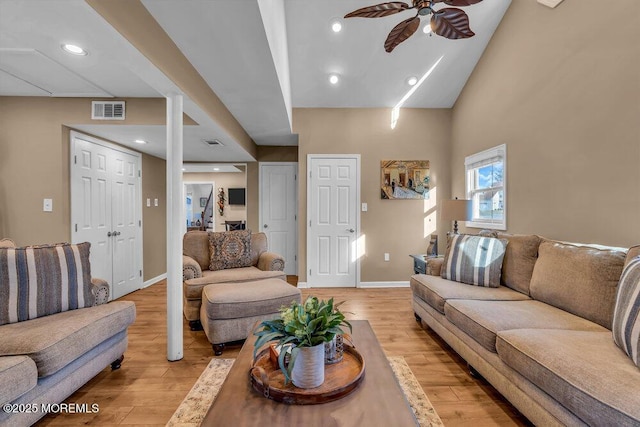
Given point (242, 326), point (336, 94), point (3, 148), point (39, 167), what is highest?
point (336, 94)

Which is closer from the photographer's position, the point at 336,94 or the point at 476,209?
the point at 476,209

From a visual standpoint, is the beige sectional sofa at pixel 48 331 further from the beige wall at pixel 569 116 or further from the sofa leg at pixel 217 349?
the beige wall at pixel 569 116

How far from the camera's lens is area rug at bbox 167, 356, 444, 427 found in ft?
5.46

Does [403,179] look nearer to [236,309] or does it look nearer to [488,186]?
[488,186]

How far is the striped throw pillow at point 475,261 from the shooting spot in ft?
8.59

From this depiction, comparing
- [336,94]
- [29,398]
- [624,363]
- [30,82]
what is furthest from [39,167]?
[624,363]

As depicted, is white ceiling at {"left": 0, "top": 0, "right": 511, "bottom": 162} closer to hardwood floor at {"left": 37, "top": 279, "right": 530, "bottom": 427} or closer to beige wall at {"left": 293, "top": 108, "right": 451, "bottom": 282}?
beige wall at {"left": 293, "top": 108, "right": 451, "bottom": 282}

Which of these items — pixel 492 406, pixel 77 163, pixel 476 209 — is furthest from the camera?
pixel 476 209

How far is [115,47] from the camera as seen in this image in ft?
5.48

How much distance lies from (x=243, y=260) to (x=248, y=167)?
7.96 ft

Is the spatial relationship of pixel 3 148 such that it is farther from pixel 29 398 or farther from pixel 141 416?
pixel 141 416

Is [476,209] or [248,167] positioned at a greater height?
[248,167]

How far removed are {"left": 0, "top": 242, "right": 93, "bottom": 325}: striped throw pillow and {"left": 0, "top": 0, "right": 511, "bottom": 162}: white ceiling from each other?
1.31 meters

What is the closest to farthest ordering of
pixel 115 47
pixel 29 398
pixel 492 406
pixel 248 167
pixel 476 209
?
pixel 29 398 < pixel 115 47 < pixel 492 406 < pixel 476 209 < pixel 248 167
